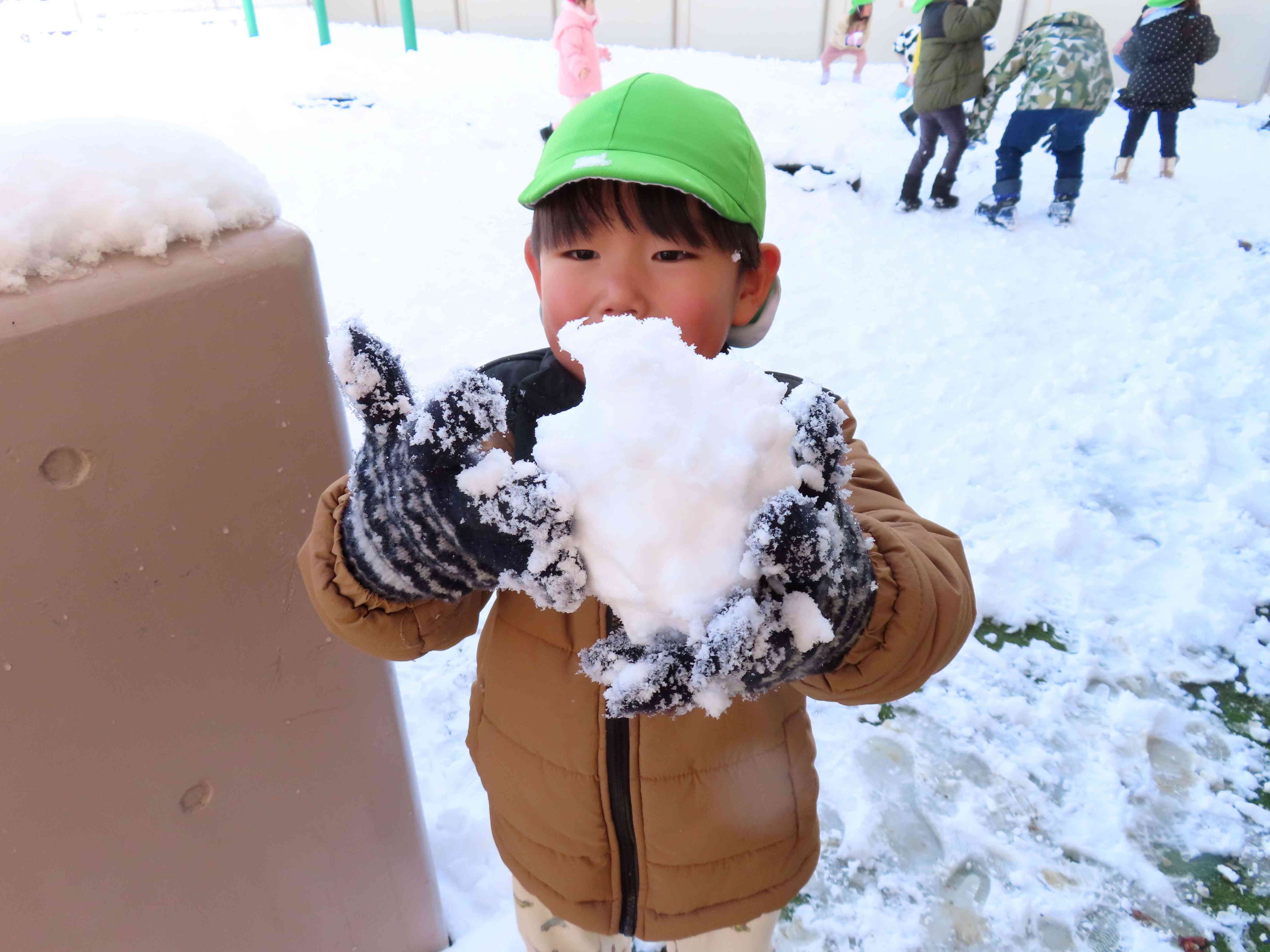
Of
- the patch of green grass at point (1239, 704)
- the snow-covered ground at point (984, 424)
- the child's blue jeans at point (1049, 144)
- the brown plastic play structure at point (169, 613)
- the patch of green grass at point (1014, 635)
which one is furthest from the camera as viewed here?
the child's blue jeans at point (1049, 144)

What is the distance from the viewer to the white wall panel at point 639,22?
12.5 m

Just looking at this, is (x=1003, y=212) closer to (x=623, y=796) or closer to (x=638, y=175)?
(x=638, y=175)

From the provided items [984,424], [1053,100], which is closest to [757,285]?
[984,424]

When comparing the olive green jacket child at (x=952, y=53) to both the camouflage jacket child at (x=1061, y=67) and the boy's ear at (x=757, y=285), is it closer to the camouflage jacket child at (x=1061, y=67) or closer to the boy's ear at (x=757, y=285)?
the camouflage jacket child at (x=1061, y=67)

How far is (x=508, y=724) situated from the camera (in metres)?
1.18

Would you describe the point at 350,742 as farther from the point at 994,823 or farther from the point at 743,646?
the point at 994,823

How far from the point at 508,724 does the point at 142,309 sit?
72cm

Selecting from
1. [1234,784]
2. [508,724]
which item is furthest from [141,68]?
[1234,784]

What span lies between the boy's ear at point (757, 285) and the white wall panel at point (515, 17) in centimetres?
1328

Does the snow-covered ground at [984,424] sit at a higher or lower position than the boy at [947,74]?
lower

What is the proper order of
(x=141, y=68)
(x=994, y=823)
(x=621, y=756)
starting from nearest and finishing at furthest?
1. (x=621, y=756)
2. (x=994, y=823)
3. (x=141, y=68)

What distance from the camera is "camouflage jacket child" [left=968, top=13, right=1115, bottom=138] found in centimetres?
534

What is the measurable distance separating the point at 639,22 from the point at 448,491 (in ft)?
45.4

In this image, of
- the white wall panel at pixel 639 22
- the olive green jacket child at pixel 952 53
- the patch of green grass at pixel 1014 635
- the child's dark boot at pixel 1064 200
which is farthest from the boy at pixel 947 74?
the white wall panel at pixel 639 22
